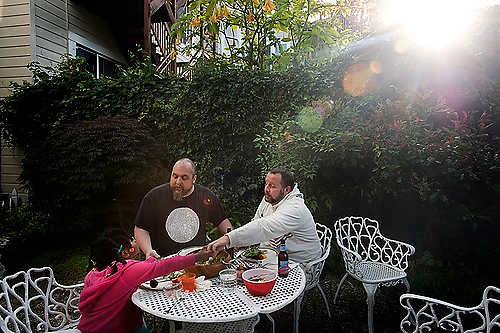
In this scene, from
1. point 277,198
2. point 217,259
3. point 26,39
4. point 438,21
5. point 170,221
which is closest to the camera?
point 217,259

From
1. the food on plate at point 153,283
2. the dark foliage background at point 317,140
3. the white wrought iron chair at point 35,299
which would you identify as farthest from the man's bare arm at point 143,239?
the dark foliage background at point 317,140

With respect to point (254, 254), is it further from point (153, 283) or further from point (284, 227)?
point (153, 283)

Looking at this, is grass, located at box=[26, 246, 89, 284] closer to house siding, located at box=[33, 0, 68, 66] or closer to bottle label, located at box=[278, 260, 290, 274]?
bottle label, located at box=[278, 260, 290, 274]

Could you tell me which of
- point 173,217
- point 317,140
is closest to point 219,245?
point 173,217

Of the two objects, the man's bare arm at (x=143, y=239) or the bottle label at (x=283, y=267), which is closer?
the bottle label at (x=283, y=267)

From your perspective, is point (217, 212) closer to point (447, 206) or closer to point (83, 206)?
point (447, 206)

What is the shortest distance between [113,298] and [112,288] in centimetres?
6

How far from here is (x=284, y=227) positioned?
2777mm

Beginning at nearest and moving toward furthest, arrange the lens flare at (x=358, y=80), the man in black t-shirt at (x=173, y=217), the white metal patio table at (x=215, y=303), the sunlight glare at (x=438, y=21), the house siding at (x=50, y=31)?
the white metal patio table at (x=215, y=303) < the man in black t-shirt at (x=173, y=217) < the sunlight glare at (x=438, y=21) < the lens flare at (x=358, y=80) < the house siding at (x=50, y=31)

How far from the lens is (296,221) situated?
2857 millimetres

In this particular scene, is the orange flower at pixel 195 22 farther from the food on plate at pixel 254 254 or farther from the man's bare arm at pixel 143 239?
the food on plate at pixel 254 254

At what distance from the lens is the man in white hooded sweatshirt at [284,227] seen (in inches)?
103

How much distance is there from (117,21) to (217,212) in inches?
301

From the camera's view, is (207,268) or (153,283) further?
(207,268)
